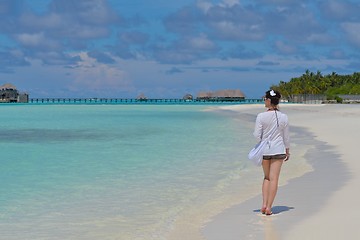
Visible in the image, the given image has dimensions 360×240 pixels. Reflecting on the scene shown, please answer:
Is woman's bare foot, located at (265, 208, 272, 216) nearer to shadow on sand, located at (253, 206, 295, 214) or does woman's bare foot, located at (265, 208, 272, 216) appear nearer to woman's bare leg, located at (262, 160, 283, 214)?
woman's bare leg, located at (262, 160, 283, 214)

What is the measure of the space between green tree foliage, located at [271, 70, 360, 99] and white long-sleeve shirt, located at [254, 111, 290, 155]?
426ft

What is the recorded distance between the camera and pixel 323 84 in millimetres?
143875

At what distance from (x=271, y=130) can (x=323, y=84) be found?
141m

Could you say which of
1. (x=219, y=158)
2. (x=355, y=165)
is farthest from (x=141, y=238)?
(x=219, y=158)

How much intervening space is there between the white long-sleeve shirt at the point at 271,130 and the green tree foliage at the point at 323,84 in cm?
12988

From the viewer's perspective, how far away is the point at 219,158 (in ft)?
60.0

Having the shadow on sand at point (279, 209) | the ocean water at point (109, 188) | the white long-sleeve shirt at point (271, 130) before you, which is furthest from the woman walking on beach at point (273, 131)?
the ocean water at point (109, 188)

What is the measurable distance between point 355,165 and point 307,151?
482 centimetres

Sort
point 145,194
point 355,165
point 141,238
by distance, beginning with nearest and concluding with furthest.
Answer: point 141,238 < point 145,194 < point 355,165

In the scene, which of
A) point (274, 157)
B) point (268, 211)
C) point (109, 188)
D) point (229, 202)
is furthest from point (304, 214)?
point (109, 188)

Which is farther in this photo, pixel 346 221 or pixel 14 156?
pixel 14 156

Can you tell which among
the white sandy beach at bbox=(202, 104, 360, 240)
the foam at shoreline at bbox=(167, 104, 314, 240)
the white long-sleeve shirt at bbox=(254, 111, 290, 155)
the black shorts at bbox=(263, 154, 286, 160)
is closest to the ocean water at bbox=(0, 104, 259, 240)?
the foam at shoreline at bbox=(167, 104, 314, 240)

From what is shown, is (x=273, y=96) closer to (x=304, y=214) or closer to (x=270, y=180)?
(x=270, y=180)

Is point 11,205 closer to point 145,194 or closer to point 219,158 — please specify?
point 145,194
